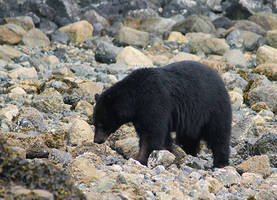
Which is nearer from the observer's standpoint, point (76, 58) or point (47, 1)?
point (76, 58)

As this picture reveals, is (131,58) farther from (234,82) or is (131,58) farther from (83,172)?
(83,172)

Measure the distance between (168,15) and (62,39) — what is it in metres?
9.94

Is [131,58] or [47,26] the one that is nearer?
[131,58]

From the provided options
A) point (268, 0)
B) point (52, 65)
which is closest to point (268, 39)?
point (52, 65)

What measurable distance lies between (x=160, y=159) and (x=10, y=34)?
12.2 metres

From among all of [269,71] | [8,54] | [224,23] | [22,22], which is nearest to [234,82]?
[269,71]

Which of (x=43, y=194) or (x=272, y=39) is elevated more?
(x=43, y=194)

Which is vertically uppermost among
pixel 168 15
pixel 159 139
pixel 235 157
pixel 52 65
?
pixel 159 139

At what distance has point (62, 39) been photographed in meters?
18.0

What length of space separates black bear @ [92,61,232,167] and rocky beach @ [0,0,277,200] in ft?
0.82

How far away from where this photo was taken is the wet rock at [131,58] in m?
14.0

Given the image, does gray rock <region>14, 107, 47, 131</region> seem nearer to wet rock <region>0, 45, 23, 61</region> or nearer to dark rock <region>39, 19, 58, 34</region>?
wet rock <region>0, 45, 23, 61</region>

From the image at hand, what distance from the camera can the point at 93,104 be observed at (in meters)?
9.69

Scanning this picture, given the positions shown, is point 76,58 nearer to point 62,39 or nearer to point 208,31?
point 62,39
